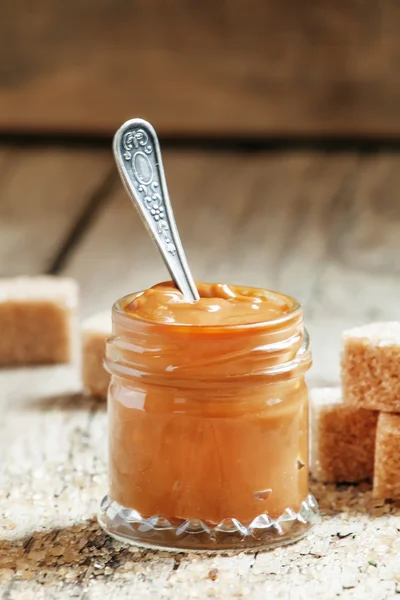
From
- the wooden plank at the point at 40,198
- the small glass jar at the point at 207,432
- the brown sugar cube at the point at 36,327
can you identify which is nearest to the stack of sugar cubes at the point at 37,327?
the brown sugar cube at the point at 36,327

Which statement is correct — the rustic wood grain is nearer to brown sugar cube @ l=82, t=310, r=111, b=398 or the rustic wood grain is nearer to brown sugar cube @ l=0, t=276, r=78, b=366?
brown sugar cube @ l=0, t=276, r=78, b=366

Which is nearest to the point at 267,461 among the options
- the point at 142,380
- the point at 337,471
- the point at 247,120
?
the point at 142,380

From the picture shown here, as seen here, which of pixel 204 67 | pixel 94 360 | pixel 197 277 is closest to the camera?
pixel 94 360

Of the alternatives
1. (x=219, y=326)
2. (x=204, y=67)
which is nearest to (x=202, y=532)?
(x=219, y=326)

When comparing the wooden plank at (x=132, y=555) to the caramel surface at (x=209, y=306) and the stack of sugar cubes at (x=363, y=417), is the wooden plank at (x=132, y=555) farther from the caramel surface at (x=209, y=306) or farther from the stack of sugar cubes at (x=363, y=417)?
the caramel surface at (x=209, y=306)

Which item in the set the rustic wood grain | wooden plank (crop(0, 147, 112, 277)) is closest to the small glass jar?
the rustic wood grain

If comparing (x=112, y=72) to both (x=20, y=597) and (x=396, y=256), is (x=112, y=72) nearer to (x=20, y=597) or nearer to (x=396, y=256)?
(x=396, y=256)

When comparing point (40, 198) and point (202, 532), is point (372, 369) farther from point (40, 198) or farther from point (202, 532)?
point (40, 198)
